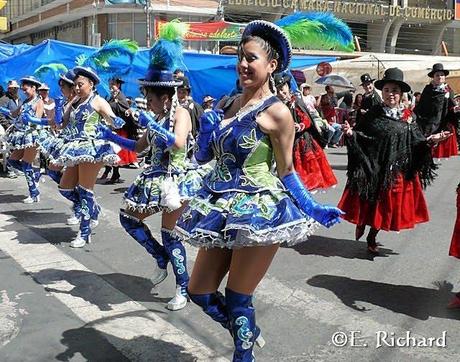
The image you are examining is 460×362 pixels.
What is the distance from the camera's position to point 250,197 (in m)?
3.11

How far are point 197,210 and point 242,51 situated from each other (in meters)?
0.91

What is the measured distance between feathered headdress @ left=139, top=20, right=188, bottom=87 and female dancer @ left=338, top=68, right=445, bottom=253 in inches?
76.1

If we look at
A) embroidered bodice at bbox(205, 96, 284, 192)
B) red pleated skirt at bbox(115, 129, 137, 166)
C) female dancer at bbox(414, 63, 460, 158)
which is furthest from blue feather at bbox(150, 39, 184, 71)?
red pleated skirt at bbox(115, 129, 137, 166)

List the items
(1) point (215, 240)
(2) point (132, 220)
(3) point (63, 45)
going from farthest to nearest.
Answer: (3) point (63, 45), (2) point (132, 220), (1) point (215, 240)

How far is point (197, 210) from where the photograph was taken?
3.21 metres

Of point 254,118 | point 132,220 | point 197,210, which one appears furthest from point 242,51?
point 132,220

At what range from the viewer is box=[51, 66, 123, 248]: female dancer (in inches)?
248

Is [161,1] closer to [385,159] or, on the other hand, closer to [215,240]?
[385,159]

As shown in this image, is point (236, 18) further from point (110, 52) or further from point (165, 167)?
point (165, 167)

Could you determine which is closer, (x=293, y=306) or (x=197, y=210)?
(x=197, y=210)

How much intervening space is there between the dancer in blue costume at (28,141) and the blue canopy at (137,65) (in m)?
3.23

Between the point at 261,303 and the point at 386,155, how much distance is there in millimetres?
2088

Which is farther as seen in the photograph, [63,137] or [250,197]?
[63,137]

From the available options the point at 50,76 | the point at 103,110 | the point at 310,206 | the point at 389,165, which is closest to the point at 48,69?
the point at 50,76
